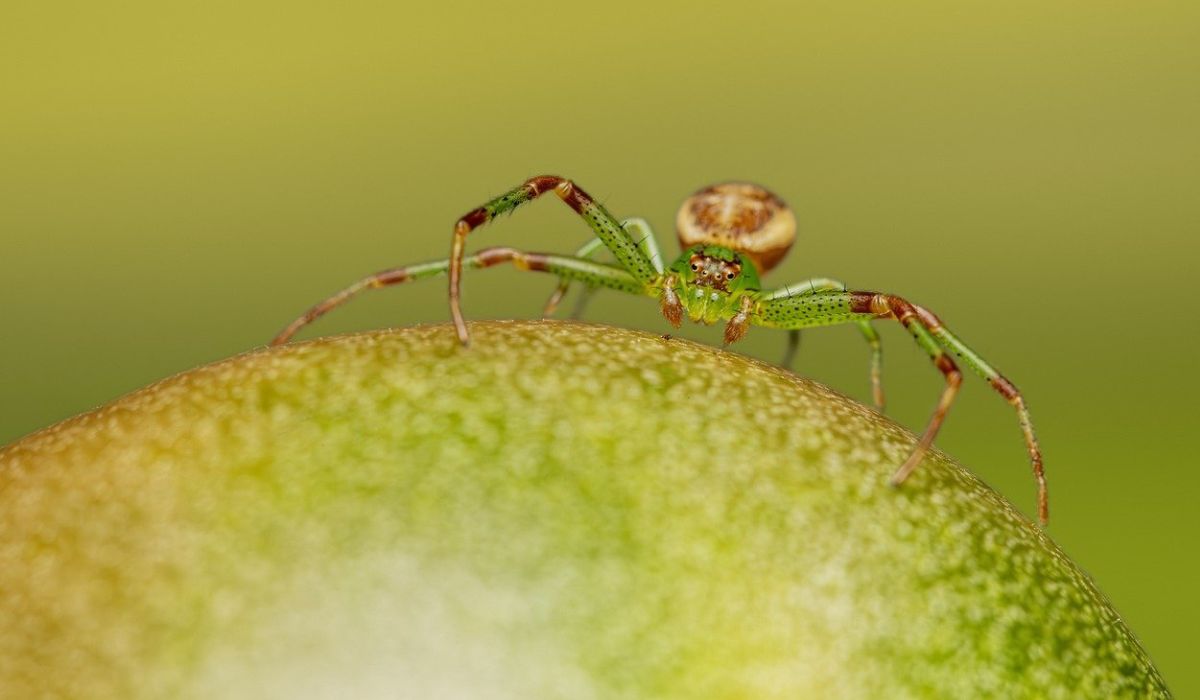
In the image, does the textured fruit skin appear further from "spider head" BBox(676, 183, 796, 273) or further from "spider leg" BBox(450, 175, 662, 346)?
"spider head" BBox(676, 183, 796, 273)

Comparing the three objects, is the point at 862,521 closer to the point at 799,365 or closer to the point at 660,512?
the point at 660,512

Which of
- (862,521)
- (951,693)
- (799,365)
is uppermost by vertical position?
(862,521)

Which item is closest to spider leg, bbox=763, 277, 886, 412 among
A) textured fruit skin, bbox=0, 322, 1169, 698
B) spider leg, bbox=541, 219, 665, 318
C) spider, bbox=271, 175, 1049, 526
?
spider, bbox=271, 175, 1049, 526

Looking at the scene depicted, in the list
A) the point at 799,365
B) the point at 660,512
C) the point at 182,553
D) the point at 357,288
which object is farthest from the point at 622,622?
the point at 799,365

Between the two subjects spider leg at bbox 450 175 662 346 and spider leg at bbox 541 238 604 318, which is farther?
spider leg at bbox 541 238 604 318

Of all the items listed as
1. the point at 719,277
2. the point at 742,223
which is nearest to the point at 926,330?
the point at 719,277
